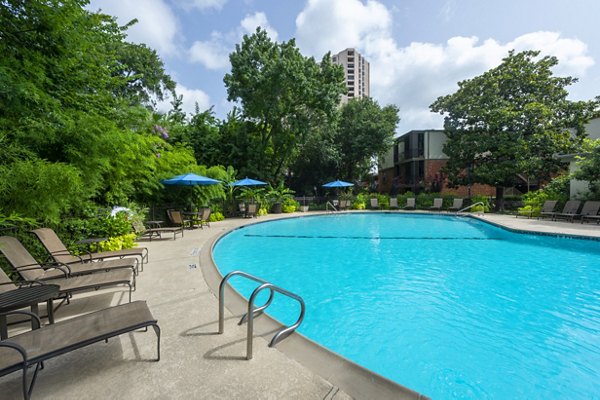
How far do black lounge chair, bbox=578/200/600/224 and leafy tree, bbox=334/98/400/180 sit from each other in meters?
14.7

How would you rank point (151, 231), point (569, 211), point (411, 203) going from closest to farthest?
point (151, 231) < point (569, 211) < point (411, 203)

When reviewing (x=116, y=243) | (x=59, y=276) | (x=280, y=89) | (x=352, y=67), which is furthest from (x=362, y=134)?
(x=352, y=67)

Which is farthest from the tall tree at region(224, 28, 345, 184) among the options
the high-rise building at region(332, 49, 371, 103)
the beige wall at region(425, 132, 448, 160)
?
the high-rise building at region(332, 49, 371, 103)

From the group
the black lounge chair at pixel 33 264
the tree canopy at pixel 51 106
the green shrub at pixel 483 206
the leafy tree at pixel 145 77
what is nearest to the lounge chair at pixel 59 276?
the black lounge chair at pixel 33 264

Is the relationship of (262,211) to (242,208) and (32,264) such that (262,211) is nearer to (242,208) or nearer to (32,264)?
(242,208)

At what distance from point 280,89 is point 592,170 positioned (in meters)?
17.6

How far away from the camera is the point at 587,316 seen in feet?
14.5

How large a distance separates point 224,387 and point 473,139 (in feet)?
77.3

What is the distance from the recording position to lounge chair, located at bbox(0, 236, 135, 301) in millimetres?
3254

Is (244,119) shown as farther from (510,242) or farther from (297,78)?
(510,242)

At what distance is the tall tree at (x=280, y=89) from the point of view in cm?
1889

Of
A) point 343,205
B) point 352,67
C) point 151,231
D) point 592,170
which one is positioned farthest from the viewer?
point 352,67

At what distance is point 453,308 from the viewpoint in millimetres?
4746

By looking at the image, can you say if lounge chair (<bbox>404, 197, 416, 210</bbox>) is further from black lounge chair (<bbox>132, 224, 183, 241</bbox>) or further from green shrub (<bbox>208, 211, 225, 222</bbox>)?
black lounge chair (<bbox>132, 224, 183, 241</bbox>)
